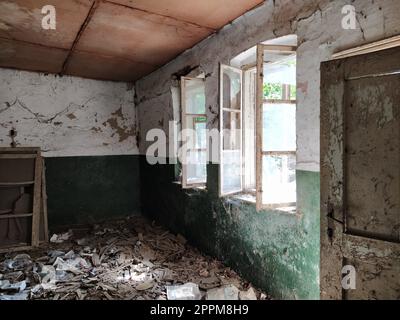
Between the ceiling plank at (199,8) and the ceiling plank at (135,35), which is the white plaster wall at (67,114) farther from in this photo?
the ceiling plank at (199,8)

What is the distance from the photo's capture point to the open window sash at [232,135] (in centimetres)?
305

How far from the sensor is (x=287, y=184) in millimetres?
2928

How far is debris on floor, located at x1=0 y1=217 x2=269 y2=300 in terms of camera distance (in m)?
2.62

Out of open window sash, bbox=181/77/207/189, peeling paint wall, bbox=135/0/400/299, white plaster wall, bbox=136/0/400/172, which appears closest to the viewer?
white plaster wall, bbox=136/0/400/172

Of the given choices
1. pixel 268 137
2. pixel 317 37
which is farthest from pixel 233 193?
pixel 317 37

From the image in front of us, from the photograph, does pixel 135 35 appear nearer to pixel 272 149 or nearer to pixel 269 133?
pixel 269 133

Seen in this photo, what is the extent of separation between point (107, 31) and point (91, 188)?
3.08 meters

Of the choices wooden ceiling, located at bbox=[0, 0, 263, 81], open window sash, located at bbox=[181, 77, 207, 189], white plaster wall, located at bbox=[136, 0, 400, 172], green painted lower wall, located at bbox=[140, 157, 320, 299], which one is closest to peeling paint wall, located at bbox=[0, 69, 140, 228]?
wooden ceiling, located at bbox=[0, 0, 263, 81]

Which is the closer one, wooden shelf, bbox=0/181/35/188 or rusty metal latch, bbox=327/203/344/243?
rusty metal latch, bbox=327/203/344/243

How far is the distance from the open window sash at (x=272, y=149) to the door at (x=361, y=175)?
0.65m

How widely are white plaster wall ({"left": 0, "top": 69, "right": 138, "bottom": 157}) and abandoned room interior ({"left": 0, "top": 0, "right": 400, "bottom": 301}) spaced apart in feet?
0.07

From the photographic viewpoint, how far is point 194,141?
380 cm

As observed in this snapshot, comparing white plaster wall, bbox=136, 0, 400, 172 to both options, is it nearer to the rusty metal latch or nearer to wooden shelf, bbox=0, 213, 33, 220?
the rusty metal latch
